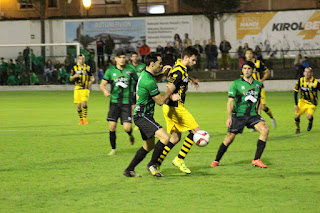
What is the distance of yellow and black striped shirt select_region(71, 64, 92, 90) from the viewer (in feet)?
58.7

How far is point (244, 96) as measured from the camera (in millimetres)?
10328

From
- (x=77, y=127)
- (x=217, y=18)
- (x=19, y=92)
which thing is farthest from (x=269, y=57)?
(x=77, y=127)

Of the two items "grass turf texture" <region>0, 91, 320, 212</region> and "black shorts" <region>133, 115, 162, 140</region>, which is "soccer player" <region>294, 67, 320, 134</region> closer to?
"grass turf texture" <region>0, 91, 320, 212</region>

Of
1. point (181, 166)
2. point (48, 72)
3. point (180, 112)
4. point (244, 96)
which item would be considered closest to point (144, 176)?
point (181, 166)

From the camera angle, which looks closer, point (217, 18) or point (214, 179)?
point (214, 179)

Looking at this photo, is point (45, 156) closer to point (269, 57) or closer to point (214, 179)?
point (214, 179)

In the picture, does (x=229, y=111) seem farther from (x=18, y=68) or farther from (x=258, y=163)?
(x=18, y=68)

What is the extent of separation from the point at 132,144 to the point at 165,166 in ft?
9.71

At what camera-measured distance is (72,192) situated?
8.43 meters

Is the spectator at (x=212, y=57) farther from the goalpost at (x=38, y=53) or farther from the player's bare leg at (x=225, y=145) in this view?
the player's bare leg at (x=225, y=145)

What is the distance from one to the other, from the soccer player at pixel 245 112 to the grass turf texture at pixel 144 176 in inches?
13.9

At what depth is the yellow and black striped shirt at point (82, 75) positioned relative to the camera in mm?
17891

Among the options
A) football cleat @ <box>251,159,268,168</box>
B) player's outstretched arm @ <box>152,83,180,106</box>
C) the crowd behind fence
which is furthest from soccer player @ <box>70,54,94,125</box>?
the crowd behind fence

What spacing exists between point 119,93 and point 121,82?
10.9 inches
